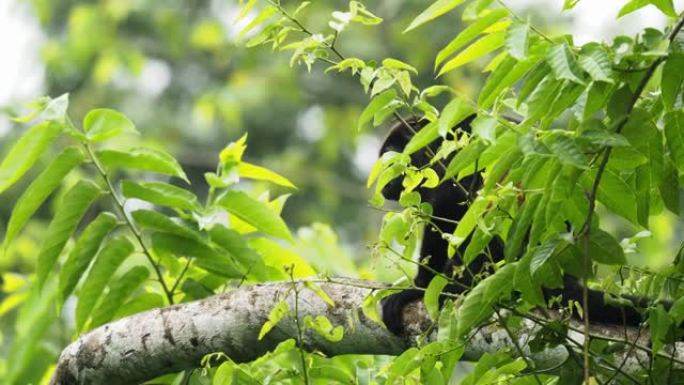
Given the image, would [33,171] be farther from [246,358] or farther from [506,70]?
[506,70]

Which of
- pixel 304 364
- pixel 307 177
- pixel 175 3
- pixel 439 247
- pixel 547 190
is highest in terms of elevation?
pixel 547 190

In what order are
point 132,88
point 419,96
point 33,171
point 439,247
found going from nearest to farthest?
point 419,96, point 439,247, point 33,171, point 132,88

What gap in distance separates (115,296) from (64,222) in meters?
0.35

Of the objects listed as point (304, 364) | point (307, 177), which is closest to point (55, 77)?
point (307, 177)

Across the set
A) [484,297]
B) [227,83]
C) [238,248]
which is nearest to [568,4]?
[484,297]

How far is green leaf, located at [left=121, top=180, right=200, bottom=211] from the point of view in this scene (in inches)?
122

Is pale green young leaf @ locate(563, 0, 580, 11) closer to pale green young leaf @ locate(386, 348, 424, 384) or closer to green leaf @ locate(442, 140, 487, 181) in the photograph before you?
green leaf @ locate(442, 140, 487, 181)

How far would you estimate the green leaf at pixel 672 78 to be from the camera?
1.83 m

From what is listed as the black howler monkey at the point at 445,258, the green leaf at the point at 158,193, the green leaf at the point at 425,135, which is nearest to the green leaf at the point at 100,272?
the green leaf at the point at 158,193

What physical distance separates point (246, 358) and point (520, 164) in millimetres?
1225

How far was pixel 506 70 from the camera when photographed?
196 centimetres

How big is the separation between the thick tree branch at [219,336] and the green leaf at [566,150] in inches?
33.0

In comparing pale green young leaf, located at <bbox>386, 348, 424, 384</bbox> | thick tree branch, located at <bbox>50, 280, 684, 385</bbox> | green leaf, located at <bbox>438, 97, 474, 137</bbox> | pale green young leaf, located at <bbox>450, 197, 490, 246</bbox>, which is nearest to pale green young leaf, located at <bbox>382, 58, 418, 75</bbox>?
green leaf, located at <bbox>438, 97, 474, 137</bbox>

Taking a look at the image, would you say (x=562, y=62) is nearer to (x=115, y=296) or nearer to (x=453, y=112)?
(x=453, y=112)
